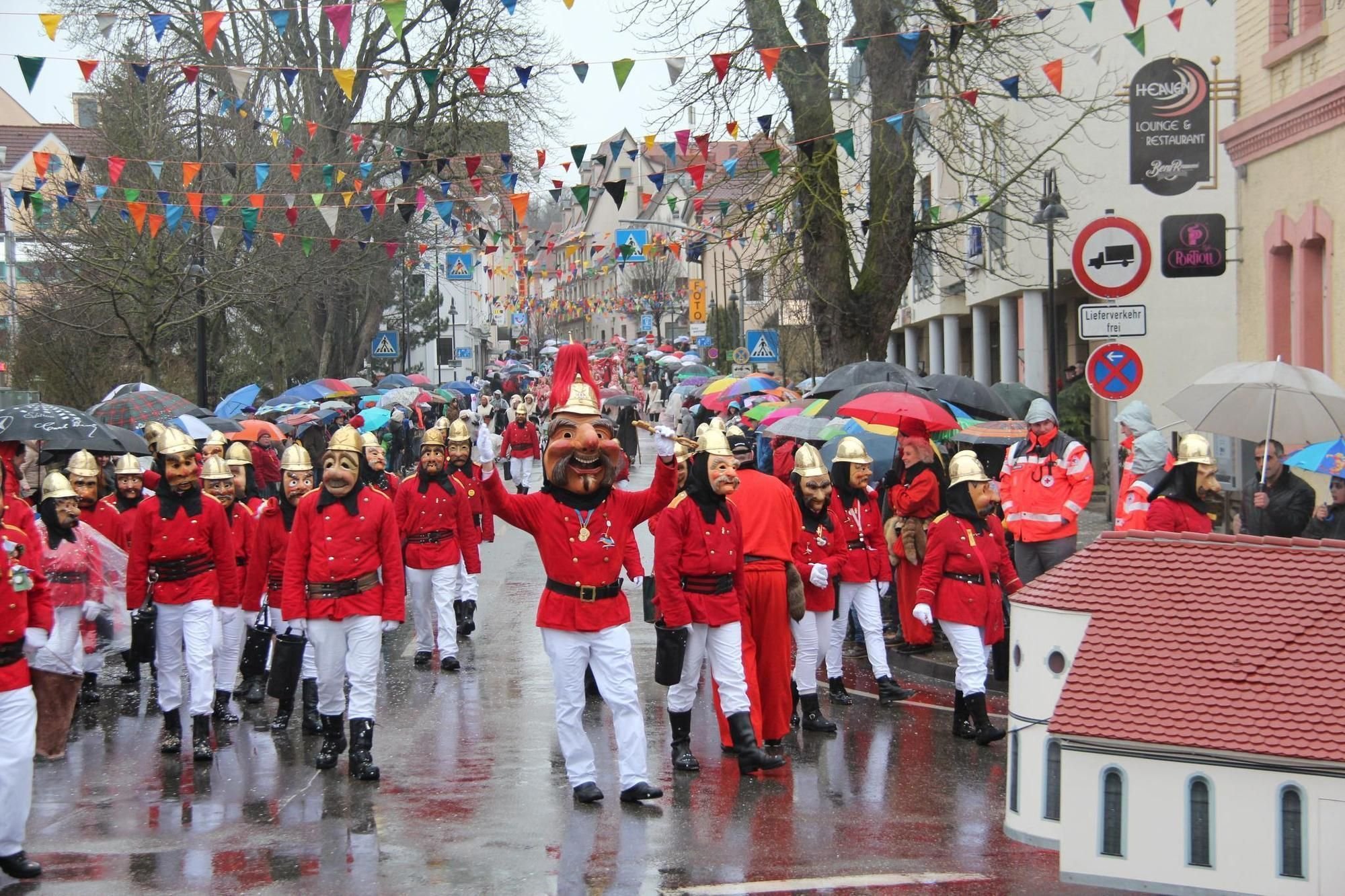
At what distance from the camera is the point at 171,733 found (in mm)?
9812

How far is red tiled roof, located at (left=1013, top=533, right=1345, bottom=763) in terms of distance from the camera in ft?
18.7

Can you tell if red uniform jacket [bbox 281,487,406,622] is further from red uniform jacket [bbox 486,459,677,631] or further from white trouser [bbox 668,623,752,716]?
white trouser [bbox 668,623,752,716]

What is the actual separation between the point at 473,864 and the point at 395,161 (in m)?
30.0

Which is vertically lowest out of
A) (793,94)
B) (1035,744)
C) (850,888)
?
(850,888)

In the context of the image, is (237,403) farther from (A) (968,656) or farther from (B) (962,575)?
(A) (968,656)

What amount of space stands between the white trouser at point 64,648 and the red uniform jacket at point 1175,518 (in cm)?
670

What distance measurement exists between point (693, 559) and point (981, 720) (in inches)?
86.1

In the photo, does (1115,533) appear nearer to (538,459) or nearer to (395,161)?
(538,459)

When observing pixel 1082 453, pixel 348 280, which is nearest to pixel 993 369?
pixel 348 280

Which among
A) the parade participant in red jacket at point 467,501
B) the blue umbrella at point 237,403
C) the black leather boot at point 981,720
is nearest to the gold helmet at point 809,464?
the black leather boot at point 981,720

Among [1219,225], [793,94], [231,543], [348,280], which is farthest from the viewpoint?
[348,280]

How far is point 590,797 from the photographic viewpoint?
820 centimetres

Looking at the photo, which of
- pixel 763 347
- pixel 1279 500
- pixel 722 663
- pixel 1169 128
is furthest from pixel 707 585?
pixel 763 347

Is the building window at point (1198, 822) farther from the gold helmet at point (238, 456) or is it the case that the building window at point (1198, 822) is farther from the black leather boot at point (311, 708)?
the gold helmet at point (238, 456)
